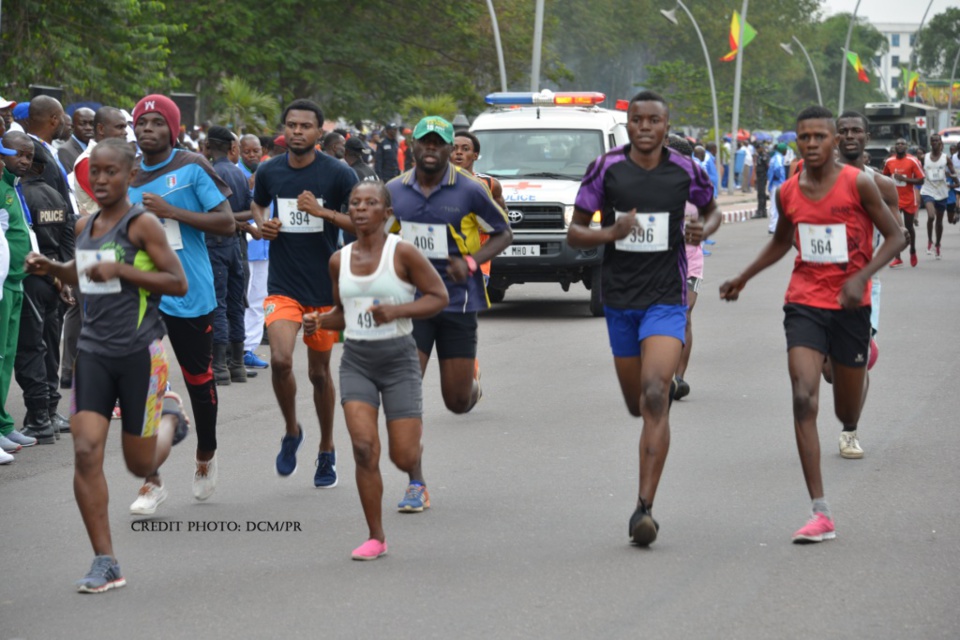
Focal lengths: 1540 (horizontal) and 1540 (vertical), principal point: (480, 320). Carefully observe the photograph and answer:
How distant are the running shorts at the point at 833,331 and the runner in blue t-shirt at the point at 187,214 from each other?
2.75m

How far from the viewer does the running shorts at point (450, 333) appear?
310 inches

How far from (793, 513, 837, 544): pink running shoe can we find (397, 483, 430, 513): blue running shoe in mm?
1816

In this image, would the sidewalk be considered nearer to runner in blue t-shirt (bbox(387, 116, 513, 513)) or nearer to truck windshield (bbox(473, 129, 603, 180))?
truck windshield (bbox(473, 129, 603, 180))

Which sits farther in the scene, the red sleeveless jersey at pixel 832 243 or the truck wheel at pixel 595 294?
the truck wheel at pixel 595 294

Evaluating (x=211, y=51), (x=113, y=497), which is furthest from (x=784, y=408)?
(x=211, y=51)

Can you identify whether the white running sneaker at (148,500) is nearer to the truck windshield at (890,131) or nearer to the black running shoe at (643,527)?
the black running shoe at (643,527)

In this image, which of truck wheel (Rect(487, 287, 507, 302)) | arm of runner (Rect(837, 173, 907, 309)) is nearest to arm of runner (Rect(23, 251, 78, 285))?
arm of runner (Rect(837, 173, 907, 309))

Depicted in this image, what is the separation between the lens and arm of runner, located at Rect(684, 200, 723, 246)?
708 centimetres

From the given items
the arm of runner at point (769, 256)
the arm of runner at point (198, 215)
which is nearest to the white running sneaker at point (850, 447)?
the arm of runner at point (769, 256)

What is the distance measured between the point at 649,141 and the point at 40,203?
4.73 m

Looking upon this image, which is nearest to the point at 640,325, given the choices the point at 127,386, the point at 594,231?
the point at 594,231

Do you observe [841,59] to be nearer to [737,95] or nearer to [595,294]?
[737,95]

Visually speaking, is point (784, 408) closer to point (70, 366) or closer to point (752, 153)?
point (70, 366)

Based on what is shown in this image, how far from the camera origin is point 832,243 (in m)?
7.22
